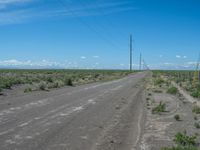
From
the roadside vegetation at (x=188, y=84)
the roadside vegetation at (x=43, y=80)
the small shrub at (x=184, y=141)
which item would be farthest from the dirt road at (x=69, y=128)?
the roadside vegetation at (x=43, y=80)

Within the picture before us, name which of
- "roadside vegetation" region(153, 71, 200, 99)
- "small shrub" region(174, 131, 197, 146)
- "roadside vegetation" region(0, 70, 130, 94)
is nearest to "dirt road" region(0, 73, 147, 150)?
"small shrub" region(174, 131, 197, 146)

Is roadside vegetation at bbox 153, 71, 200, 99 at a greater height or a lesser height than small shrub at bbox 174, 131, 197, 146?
lesser

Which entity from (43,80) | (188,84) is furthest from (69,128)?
(43,80)

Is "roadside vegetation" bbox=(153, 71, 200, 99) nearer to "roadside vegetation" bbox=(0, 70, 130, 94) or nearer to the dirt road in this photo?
the dirt road

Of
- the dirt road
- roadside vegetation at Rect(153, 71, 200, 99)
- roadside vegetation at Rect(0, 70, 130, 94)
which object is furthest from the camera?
roadside vegetation at Rect(0, 70, 130, 94)

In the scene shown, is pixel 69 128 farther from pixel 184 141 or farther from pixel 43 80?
pixel 43 80

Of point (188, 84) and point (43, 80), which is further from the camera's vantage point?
point (43, 80)

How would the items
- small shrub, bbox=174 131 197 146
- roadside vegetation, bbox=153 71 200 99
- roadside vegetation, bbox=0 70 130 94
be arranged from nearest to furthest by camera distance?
small shrub, bbox=174 131 197 146, roadside vegetation, bbox=153 71 200 99, roadside vegetation, bbox=0 70 130 94

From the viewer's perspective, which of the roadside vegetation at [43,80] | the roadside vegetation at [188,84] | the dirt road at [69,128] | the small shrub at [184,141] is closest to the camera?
the dirt road at [69,128]

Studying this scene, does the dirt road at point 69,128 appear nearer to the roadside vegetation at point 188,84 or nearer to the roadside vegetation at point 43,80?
the roadside vegetation at point 188,84

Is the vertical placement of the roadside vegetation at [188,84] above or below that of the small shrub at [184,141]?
below

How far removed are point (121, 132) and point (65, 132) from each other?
1.87m

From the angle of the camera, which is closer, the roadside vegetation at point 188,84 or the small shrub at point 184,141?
the small shrub at point 184,141

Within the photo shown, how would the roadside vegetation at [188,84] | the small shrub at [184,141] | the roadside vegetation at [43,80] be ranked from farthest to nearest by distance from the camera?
the roadside vegetation at [43,80] → the roadside vegetation at [188,84] → the small shrub at [184,141]
